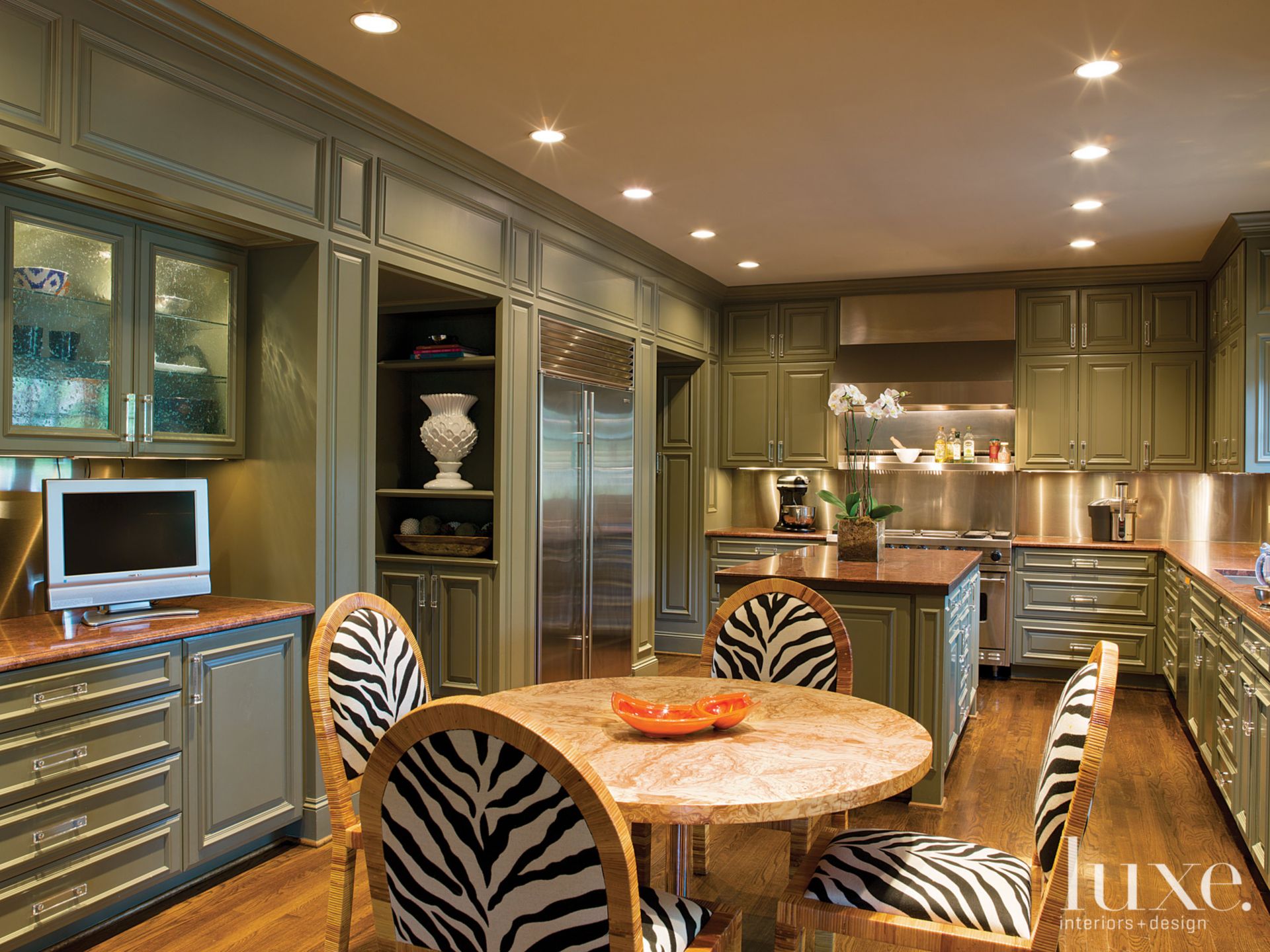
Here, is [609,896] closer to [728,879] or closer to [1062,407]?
[728,879]

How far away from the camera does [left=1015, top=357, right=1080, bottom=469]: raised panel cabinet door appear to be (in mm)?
6168

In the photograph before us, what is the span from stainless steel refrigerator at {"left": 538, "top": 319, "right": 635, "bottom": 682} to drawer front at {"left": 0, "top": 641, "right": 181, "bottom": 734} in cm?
199

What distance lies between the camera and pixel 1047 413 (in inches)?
244

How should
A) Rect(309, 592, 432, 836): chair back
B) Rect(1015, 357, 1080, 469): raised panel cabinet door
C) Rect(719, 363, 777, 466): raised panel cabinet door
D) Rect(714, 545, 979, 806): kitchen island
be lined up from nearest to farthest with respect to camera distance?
Rect(309, 592, 432, 836): chair back < Rect(714, 545, 979, 806): kitchen island < Rect(1015, 357, 1080, 469): raised panel cabinet door < Rect(719, 363, 777, 466): raised panel cabinet door

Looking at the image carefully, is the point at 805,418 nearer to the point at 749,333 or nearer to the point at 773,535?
the point at 749,333

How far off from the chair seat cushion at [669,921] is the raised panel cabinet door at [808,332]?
5287 millimetres

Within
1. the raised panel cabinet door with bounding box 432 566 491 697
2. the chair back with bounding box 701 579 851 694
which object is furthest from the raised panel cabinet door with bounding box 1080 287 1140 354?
the chair back with bounding box 701 579 851 694

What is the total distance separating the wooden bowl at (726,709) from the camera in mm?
1992

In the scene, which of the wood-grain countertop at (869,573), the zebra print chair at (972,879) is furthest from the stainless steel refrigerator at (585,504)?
the zebra print chair at (972,879)

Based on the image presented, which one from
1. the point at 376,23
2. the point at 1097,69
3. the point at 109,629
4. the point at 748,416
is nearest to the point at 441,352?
the point at 376,23

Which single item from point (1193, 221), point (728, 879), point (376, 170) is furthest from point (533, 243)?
point (1193, 221)

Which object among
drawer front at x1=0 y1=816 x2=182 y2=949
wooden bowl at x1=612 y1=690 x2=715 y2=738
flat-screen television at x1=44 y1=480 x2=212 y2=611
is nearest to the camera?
wooden bowl at x1=612 y1=690 x2=715 y2=738

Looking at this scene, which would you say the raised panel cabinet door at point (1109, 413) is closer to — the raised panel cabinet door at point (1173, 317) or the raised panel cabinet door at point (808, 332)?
the raised panel cabinet door at point (1173, 317)

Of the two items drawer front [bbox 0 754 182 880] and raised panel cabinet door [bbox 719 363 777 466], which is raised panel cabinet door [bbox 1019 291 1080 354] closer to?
raised panel cabinet door [bbox 719 363 777 466]
